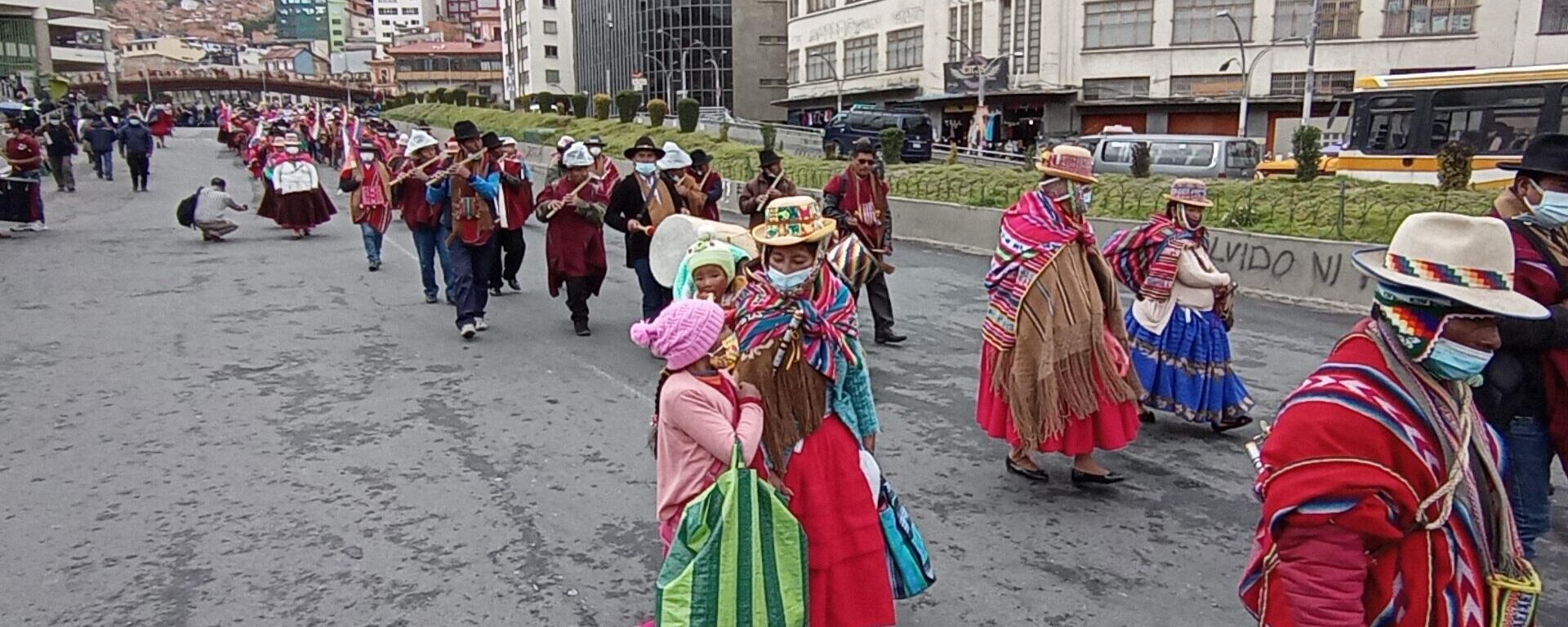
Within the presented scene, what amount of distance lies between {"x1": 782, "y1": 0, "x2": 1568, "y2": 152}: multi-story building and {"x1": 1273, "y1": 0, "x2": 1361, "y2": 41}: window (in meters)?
0.04

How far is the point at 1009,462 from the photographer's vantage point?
19.1 ft

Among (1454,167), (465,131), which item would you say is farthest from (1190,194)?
(1454,167)

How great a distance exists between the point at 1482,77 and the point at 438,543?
19.4m

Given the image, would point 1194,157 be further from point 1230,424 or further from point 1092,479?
point 1092,479

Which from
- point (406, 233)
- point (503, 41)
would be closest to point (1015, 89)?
point (406, 233)

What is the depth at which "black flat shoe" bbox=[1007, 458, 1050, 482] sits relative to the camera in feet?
18.7

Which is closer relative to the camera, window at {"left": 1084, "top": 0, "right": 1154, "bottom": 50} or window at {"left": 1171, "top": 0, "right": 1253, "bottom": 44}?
window at {"left": 1171, "top": 0, "right": 1253, "bottom": 44}

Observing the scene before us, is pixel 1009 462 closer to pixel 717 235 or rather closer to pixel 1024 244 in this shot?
pixel 1024 244

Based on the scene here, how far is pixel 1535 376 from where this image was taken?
11.8 feet

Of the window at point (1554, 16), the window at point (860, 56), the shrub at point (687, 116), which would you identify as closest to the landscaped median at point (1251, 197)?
the shrub at point (687, 116)

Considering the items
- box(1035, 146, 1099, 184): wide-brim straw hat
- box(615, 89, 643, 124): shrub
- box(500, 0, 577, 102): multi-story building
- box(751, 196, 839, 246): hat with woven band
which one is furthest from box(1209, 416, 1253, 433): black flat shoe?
box(500, 0, 577, 102): multi-story building

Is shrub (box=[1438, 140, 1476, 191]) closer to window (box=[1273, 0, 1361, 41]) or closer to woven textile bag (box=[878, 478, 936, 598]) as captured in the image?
woven textile bag (box=[878, 478, 936, 598])

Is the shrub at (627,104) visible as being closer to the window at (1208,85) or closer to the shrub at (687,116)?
the shrub at (687,116)

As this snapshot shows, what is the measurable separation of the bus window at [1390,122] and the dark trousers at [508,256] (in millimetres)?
16126
